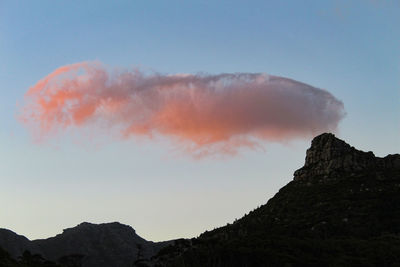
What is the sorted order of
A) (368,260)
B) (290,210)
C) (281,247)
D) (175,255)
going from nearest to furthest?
(368,260)
(281,247)
(175,255)
(290,210)

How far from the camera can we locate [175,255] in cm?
16100

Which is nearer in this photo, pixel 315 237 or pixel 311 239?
pixel 311 239

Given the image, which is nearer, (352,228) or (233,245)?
(233,245)

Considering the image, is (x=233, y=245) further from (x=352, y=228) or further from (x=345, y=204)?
(x=345, y=204)

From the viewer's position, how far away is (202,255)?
145m

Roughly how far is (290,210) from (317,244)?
51.4 m

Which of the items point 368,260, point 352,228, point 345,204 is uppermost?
point 345,204

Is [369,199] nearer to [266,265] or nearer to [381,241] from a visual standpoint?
[381,241]

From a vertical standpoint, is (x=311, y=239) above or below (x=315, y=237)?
below

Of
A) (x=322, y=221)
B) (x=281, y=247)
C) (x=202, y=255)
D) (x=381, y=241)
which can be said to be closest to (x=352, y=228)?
(x=322, y=221)

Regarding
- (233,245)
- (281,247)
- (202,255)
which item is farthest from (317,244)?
(202,255)

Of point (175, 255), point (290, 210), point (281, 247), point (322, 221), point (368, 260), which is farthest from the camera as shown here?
point (290, 210)

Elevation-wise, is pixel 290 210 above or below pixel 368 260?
above

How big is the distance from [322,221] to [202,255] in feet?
167
